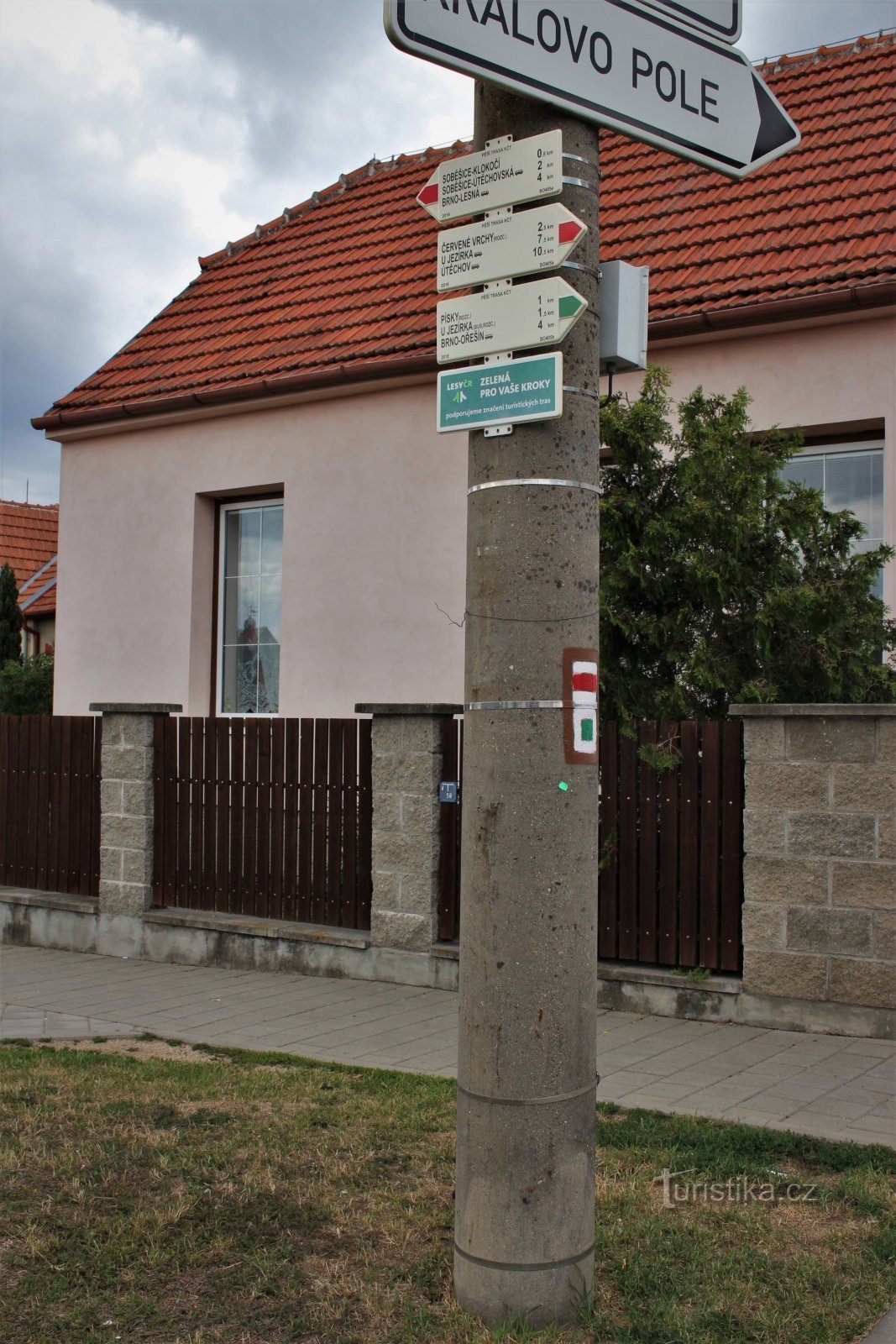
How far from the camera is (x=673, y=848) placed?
7.47 meters

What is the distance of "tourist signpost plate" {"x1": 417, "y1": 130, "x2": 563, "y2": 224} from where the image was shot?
11.3 ft

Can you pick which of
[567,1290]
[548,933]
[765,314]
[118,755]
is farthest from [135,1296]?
[765,314]

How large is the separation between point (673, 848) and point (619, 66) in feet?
15.9

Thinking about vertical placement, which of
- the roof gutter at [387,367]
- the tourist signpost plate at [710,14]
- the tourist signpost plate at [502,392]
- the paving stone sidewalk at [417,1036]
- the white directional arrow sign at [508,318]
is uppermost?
the roof gutter at [387,367]

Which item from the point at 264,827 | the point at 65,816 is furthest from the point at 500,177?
the point at 65,816

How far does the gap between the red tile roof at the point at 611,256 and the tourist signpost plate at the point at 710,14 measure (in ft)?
18.0

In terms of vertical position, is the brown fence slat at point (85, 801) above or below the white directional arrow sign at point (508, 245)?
below

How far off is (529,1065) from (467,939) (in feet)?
1.21

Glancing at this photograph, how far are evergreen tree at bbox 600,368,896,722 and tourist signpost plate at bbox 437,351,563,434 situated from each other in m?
4.23

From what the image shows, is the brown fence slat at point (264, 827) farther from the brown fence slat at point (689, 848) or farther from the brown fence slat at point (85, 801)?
the brown fence slat at point (689, 848)

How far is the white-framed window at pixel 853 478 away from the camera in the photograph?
9453 millimetres

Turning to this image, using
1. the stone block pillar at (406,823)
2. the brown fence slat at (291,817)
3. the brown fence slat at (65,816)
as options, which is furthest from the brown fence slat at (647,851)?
the brown fence slat at (65,816)

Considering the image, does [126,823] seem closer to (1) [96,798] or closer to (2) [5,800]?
(1) [96,798]

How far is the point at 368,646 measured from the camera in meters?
11.7
